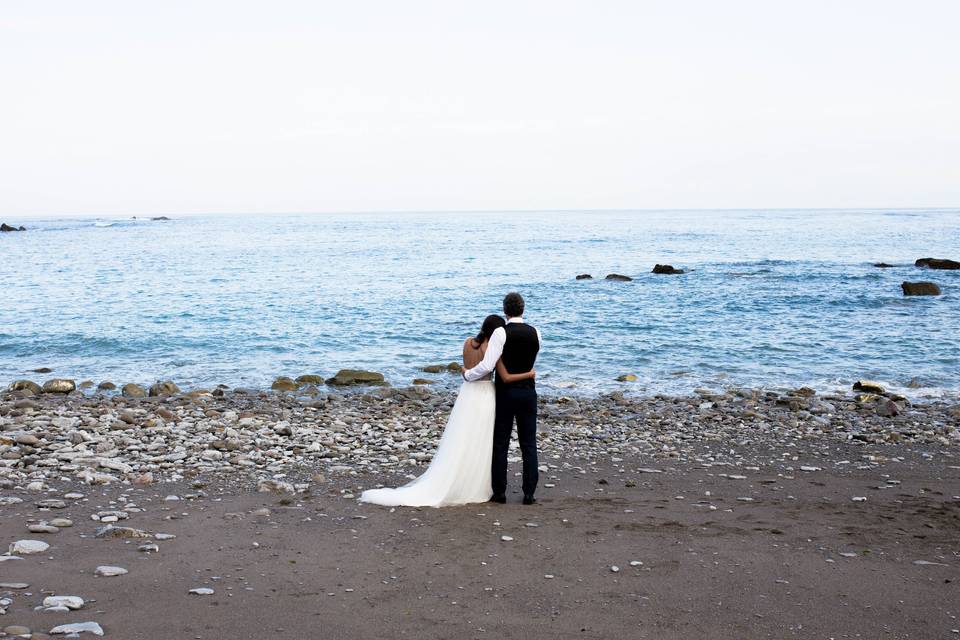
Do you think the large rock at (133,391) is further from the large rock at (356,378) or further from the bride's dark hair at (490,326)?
the bride's dark hair at (490,326)

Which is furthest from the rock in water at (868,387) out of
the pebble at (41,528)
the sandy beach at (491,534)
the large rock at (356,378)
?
the pebble at (41,528)

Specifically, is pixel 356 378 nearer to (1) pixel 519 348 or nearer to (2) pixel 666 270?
(1) pixel 519 348

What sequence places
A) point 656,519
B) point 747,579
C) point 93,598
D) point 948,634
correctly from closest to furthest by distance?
point 948,634 < point 93,598 < point 747,579 < point 656,519

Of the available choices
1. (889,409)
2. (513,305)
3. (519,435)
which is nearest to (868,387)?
(889,409)

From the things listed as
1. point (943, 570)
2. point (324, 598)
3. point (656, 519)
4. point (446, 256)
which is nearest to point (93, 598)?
point (324, 598)

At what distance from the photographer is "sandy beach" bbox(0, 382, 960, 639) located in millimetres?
6188

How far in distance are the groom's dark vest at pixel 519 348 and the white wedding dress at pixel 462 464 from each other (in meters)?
0.41

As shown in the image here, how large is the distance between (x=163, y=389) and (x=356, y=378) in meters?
4.44

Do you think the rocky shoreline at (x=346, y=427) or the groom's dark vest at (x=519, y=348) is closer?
the groom's dark vest at (x=519, y=348)

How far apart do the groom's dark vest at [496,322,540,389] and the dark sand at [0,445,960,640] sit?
1.65 m

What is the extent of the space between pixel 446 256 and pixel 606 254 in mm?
14204

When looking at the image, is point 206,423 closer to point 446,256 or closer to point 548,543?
point 548,543

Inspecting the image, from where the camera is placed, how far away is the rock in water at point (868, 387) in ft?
58.2

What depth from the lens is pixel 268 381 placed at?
802 inches
